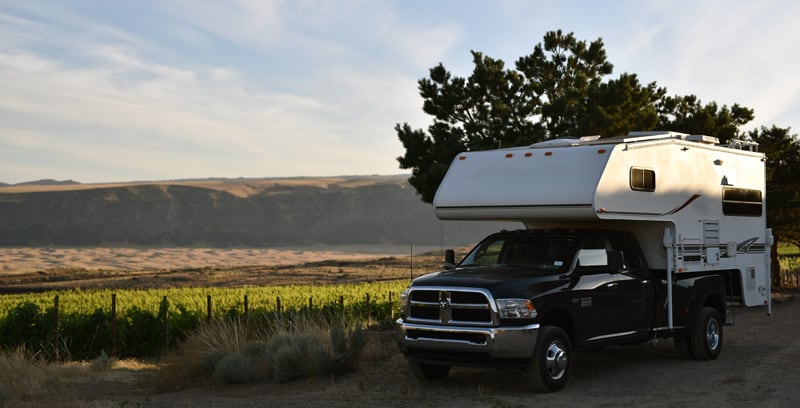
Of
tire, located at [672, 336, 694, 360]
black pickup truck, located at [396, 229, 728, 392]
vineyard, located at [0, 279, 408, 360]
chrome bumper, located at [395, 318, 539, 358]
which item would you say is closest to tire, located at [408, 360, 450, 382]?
black pickup truck, located at [396, 229, 728, 392]

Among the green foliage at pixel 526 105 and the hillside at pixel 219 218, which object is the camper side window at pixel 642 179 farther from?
the hillside at pixel 219 218

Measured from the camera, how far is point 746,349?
1495 centimetres

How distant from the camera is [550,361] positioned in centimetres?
1083

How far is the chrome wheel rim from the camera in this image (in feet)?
35.4

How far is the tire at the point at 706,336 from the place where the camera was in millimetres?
13508

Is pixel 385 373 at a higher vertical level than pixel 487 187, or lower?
lower

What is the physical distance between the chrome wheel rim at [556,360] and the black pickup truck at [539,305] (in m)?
0.01

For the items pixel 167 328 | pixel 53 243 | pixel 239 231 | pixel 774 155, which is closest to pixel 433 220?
pixel 239 231

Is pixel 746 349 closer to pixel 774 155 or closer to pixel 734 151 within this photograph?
pixel 734 151

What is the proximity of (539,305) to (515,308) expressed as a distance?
0.33 meters

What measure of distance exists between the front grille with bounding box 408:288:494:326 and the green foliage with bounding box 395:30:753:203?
21169 millimetres

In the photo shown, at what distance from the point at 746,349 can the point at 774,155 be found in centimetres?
1743

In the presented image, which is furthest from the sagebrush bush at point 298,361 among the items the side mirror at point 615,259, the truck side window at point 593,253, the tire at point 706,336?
the tire at point 706,336

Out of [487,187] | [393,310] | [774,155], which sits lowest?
[393,310]
